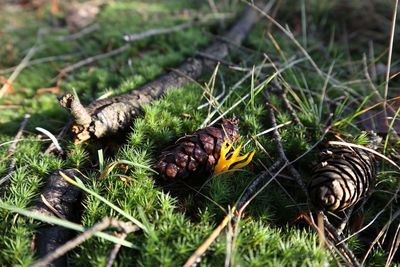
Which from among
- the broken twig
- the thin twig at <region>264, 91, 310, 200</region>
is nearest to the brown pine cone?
the thin twig at <region>264, 91, 310, 200</region>

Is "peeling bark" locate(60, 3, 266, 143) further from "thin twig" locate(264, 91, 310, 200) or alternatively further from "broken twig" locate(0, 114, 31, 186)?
"thin twig" locate(264, 91, 310, 200)

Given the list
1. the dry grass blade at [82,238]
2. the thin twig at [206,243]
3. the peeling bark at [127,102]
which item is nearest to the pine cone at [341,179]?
the thin twig at [206,243]

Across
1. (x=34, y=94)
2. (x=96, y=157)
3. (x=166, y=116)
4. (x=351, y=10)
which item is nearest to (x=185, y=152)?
(x=166, y=116)

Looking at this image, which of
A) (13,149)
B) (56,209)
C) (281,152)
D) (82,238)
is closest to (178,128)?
(281,152)

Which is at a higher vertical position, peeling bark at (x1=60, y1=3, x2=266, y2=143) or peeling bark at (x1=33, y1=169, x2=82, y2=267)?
peeling bark at (x1=60, y1=3, x2=266, y2=143)

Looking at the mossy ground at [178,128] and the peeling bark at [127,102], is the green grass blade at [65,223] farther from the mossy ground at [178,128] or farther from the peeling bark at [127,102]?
the peeling bark at [127,102]

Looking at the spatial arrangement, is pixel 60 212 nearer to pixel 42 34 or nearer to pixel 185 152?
pixel 185 152
